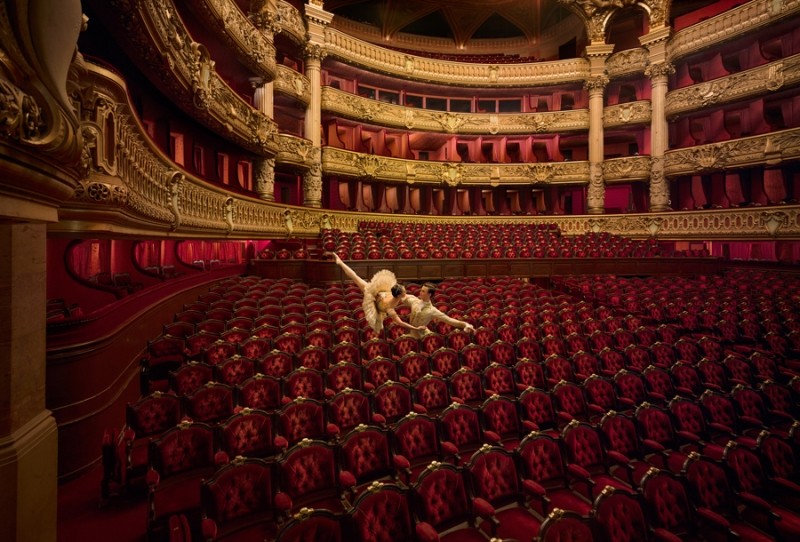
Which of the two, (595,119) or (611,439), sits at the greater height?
(595,119)

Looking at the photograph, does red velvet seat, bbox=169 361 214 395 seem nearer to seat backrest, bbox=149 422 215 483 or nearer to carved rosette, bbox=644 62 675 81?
seat backrest, bbox=149 422 215 483

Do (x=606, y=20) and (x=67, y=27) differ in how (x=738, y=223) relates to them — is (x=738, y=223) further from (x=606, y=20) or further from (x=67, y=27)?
(x=67, y=27)

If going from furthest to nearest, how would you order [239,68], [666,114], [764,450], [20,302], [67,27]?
[666,114] → [239,68] → [764,450] → [20,302] → [67,27]

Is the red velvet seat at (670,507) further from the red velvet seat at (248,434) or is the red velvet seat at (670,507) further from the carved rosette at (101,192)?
the carved rosette at (101,192)

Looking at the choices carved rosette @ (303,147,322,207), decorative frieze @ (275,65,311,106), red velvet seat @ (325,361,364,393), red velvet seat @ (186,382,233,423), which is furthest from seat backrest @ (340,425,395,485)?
decorative frieze @ (275,65,311,106)

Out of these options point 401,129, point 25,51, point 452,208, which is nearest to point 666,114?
point 452,208

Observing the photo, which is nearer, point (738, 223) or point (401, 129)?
point (738, 223)

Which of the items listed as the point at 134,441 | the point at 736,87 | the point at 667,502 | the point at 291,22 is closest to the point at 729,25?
the point at 736,87

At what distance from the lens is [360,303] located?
6738 millimetres

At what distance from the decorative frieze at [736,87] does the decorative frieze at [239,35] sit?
41.1 feet

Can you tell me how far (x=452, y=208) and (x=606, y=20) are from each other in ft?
27.2

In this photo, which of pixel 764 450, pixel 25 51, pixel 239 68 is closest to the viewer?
pixel 25 51

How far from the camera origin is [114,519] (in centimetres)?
252

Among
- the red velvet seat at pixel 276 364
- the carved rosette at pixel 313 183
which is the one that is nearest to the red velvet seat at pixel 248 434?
the red velvet seat at pixel 276 364
